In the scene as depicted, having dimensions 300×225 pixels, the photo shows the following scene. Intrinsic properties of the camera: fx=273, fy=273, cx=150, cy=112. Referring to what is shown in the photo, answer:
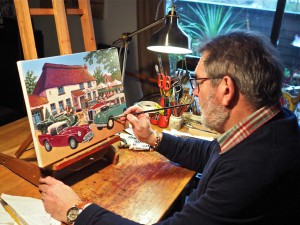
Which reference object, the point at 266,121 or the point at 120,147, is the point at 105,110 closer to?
the point at 120,147

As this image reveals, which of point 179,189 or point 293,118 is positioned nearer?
point 293,118

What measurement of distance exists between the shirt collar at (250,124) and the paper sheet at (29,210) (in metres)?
0.60

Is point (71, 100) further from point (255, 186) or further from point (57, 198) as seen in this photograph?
point (255, 186)

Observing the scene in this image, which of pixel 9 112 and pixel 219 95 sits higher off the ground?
pixel 219 95

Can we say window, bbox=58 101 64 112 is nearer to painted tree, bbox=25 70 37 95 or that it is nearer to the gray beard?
painted tree, bbox=25 70 37 95

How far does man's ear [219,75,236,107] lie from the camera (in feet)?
2.63

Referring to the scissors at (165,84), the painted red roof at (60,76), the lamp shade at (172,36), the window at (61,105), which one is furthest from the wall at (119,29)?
the window at (61,105)

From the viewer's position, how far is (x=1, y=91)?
2459mm

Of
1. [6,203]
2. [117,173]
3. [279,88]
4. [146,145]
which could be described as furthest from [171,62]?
[6,203]

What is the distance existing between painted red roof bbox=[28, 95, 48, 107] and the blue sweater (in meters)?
0.40

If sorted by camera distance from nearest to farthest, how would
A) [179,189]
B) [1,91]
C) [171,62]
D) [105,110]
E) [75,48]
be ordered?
[179,189], [105,110], [171,62], [1,91], [75,48]

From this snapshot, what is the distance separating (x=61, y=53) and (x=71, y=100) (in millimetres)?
216

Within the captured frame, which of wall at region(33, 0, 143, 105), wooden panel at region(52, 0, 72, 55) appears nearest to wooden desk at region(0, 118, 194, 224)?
wooden panel at region(52, 0, 72, 55)

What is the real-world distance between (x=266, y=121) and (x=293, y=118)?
92 mm
